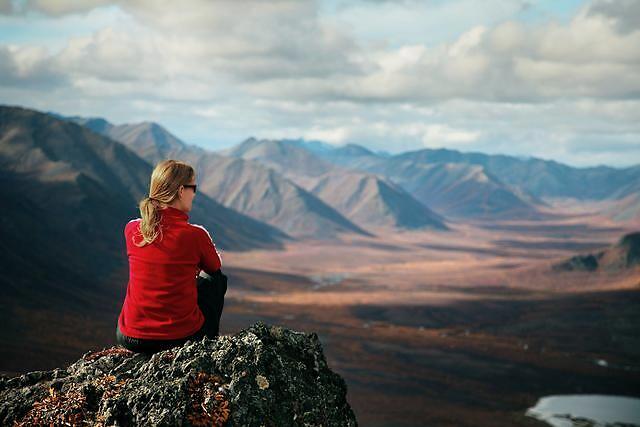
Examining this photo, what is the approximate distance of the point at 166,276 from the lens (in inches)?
257

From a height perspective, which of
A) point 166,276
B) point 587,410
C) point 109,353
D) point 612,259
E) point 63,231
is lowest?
point 587,410

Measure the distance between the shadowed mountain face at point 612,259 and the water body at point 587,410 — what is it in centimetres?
6968

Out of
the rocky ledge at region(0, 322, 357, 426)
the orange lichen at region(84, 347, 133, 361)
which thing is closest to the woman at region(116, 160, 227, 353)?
the rocky ledge at region(0, 322, 357, 426)

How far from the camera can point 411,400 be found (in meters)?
49.2

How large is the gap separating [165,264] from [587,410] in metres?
48.2

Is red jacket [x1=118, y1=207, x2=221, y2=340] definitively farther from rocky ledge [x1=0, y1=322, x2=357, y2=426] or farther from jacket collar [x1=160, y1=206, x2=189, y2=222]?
rocky ledge [x1=0, y1=322, x2=357, y2=426]

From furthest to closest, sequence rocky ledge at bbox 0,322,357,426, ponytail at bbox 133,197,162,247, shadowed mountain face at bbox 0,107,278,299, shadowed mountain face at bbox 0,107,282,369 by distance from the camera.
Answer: shadowed mountain face at bbox 0,107,278,299 → shadowed mountain face at bbox 0,107,282,369 → ponytail at bbox 133,197,162,247 → rocky ledge at bbox 0,322,357,426

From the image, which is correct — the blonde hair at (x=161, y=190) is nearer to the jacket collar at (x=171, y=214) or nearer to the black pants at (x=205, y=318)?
the jacket collar at (x=171, y=214)

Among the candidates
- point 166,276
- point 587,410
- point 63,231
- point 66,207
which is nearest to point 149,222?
point 166,276

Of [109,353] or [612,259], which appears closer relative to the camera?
[109,353]

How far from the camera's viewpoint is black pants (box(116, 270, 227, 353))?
6.78 meters

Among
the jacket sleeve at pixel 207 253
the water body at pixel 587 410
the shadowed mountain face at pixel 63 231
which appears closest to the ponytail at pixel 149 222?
the jacket sleeve at pixel 207 253

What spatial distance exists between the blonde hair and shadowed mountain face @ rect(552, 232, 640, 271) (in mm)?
120438

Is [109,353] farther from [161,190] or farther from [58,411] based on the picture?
[161,190]
